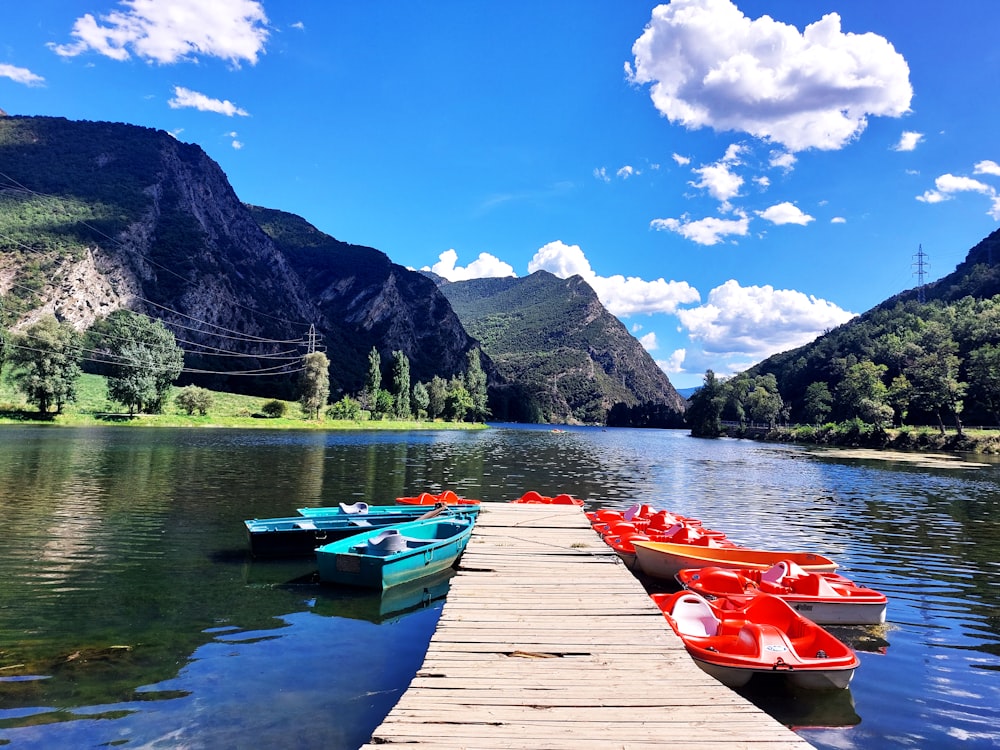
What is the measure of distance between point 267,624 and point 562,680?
26.3ft

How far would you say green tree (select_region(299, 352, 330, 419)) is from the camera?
118m

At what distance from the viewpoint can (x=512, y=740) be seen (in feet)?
19.4

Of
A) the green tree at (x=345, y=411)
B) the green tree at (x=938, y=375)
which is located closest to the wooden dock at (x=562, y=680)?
the green tree at (x=938, y=375)

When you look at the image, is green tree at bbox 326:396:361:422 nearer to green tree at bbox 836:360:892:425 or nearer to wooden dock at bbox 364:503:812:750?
green tree at bbox 836:360:892:425

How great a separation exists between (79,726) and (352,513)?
13182 millimetres

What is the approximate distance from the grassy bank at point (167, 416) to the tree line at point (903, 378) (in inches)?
4001

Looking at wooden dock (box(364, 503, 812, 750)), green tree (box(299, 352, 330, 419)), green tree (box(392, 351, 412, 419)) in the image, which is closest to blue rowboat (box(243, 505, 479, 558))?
wooden dock (box(364, 503, 812, 750))

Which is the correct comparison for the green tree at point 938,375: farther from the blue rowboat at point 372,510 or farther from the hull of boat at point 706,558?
the blue rowboat at point 372,510

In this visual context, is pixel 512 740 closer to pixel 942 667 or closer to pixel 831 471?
pixel 942 667

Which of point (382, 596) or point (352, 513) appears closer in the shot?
point (382, 596)

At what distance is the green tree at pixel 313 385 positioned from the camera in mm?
118250

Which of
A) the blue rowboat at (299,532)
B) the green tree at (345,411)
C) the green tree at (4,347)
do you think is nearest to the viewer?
the blue rowboat at (299,532)

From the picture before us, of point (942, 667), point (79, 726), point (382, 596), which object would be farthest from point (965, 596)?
point (79, 726)

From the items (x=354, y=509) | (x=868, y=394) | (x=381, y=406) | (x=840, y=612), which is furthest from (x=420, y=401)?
(x=840, y=612)
